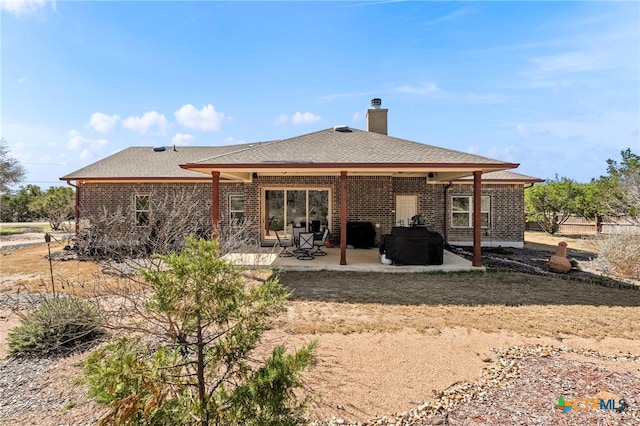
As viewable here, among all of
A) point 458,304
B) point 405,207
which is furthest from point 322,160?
point 405,207

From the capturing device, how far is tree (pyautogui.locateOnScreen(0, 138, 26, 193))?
24453mm

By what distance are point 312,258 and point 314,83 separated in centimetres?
788

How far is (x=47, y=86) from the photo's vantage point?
10.4m

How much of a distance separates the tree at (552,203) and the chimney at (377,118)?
467 inches

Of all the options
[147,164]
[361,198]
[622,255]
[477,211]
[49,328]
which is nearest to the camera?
[49,328]

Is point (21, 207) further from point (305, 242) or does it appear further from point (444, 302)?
point (444, 302)

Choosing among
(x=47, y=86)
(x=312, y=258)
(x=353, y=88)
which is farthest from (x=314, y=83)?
(x=47, y=86)

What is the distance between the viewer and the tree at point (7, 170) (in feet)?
80.2

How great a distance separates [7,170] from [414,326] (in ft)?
110

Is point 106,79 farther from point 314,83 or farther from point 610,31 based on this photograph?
point 610,31

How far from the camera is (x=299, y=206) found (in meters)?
13.1

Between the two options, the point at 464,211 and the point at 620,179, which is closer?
the point at 464,211

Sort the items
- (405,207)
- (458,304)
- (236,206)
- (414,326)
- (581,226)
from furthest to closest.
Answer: (581,226), (236,206), (405,207), (458,304), (414,326)

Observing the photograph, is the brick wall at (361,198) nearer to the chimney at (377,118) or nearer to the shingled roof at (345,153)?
the shingled roof at (345,153)
